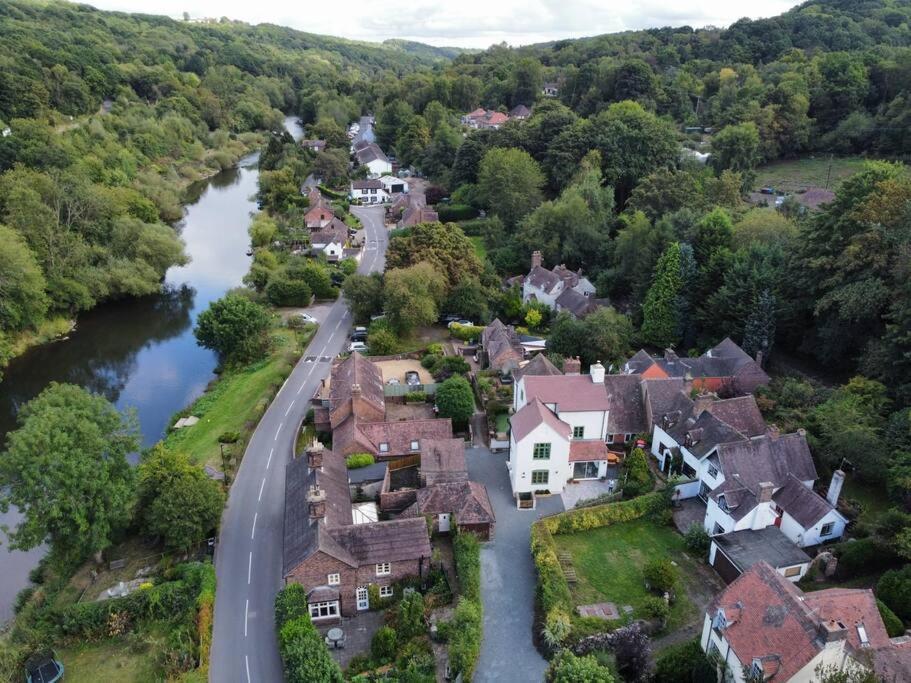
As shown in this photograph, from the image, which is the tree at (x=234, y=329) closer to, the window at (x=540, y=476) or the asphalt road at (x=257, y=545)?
the asphalt road at (x=257, y=545)

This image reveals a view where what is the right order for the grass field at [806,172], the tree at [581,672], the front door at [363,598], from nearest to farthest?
the tree at [581,672] < the front door at [363,598] < the grass field at [806,172]

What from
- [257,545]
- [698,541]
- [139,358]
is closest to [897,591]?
[698,541]

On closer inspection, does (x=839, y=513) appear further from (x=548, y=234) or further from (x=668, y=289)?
(x=548, y=234)

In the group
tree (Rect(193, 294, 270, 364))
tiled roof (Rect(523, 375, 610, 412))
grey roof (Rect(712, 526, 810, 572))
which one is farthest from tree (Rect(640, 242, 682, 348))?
tree (Rect(193, 294, 270, 364))

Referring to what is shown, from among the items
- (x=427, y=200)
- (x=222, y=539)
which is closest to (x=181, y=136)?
(x=427, y=200)

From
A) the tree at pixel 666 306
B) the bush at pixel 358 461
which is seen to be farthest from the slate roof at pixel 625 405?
the bush at pixel 358 461

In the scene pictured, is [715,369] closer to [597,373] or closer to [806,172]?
[597,373]
